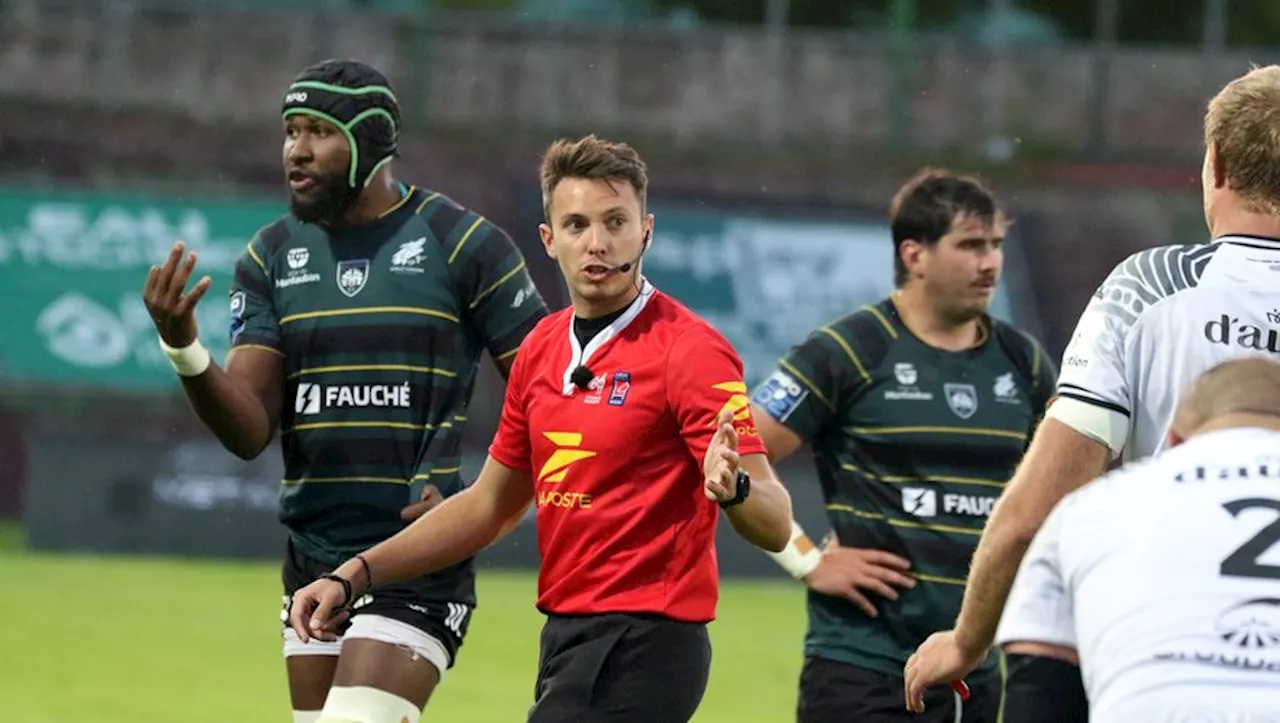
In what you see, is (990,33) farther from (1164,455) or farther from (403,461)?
(1164,455)

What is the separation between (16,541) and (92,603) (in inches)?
210

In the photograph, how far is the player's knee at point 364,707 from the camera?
629 centimetres

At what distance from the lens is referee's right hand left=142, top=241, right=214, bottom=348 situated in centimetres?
631

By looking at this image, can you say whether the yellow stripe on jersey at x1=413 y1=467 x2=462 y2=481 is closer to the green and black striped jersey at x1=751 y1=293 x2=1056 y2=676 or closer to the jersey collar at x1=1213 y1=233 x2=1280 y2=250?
the green and black striped jersey at x1=751 y1=293 x2=1056 y2=676

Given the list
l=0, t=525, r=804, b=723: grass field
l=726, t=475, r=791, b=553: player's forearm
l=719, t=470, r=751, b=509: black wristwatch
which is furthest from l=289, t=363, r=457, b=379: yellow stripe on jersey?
l=0, t=525, r=804, b=723: grass field

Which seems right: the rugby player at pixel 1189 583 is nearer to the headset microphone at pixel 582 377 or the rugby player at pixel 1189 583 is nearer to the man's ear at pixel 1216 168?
the man's ear at pixel 1216 168

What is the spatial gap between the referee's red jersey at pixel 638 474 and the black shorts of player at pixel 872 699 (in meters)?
1.33

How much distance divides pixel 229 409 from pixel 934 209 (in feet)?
7.89

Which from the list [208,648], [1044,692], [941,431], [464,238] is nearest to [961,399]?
[941,431]

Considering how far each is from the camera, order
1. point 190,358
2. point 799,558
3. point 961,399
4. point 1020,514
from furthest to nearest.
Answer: point 799,558
point 961,399
point 190,358
point 1020,514

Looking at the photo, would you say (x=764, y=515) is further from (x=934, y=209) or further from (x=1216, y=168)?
(x=934, y=209)

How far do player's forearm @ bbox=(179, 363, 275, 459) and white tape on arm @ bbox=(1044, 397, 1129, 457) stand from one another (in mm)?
2955

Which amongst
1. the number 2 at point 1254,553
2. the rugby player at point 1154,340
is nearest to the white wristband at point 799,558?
the rugby player at point 1154,340

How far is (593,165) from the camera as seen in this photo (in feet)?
18.8
